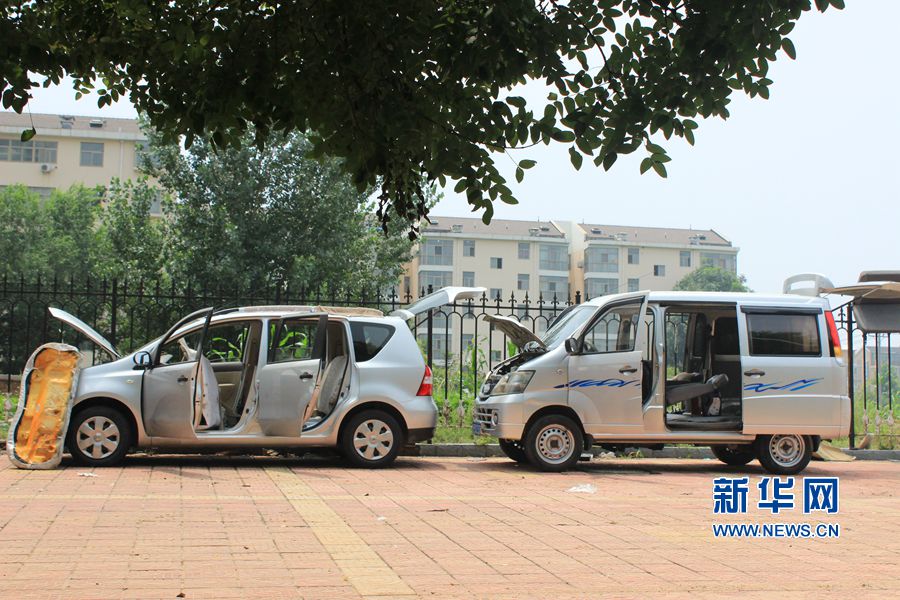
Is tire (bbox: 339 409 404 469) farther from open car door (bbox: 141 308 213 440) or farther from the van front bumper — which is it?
open car door (bbox: 141 308 213 440)

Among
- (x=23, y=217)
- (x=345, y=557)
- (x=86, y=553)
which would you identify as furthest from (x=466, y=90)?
(x=23, y=217)

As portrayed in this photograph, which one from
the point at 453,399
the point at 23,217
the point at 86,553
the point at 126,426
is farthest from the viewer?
the point at 23,217

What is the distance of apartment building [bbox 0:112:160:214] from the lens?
189 feet

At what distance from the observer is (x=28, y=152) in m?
58.6

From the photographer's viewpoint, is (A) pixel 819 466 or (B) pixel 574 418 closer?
(B) pixel 574 418

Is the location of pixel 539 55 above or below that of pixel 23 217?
below

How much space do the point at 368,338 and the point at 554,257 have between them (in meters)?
60.4

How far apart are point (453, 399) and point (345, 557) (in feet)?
34.4

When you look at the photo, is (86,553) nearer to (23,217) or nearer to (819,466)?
(819,466)

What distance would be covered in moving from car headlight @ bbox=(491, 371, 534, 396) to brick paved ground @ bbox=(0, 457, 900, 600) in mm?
1380

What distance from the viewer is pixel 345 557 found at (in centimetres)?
628

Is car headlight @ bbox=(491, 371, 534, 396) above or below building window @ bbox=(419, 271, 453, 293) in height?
below

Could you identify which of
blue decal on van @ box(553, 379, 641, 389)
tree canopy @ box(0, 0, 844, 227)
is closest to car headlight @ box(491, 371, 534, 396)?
blue decal on van @ box(553, 379, 641, 389)

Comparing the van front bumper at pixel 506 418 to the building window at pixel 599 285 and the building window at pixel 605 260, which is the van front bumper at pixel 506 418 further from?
the building window at pixel 605 260
